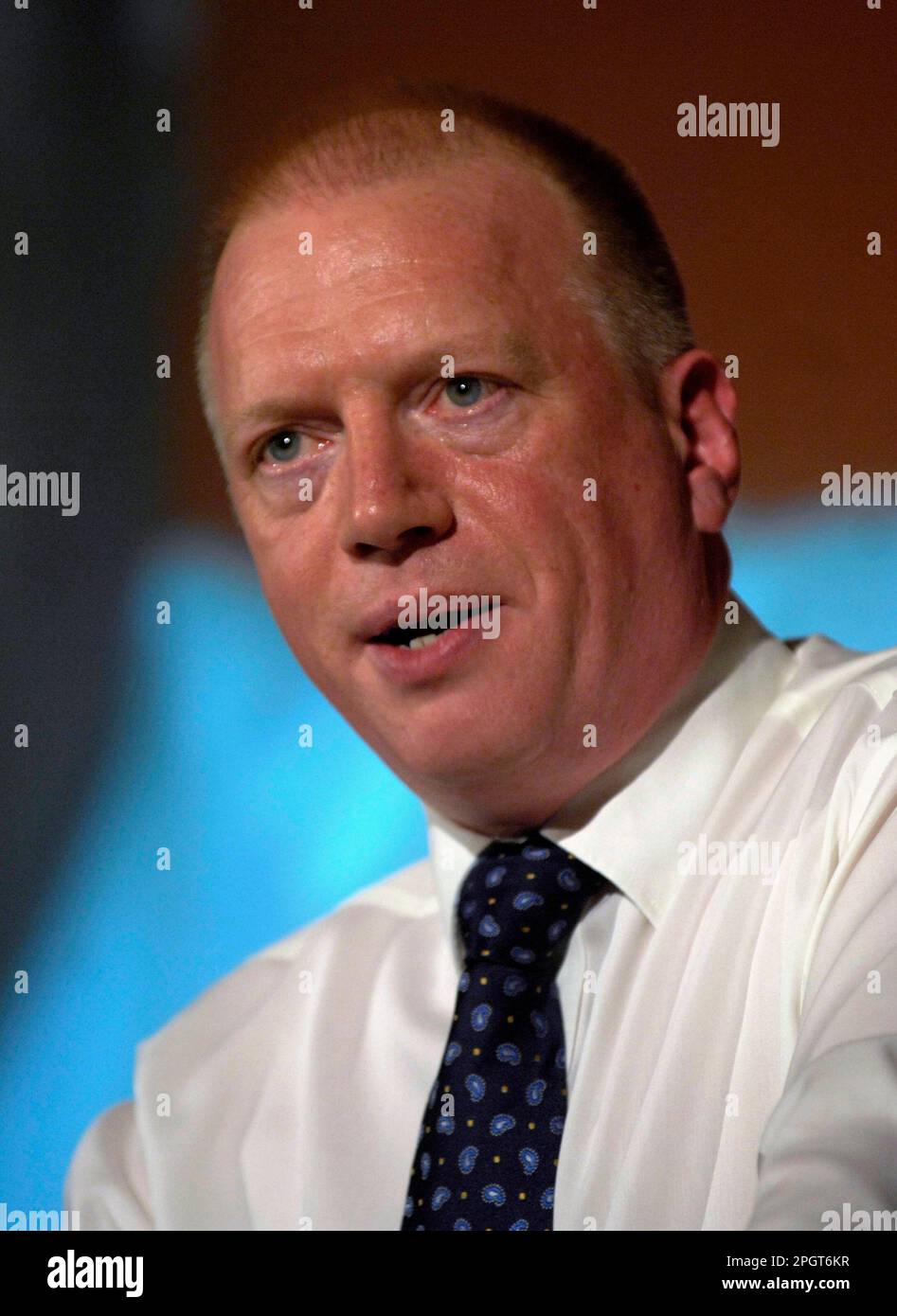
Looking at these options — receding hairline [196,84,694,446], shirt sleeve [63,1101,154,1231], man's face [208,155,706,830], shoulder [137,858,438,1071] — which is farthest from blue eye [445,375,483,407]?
shirt sleeve [63,1101,154,1231]

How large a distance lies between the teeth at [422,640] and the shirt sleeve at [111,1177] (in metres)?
0.66

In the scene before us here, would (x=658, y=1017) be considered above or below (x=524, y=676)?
below

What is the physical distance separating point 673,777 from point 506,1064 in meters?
0.31

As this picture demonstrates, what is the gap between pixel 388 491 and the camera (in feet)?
4.47

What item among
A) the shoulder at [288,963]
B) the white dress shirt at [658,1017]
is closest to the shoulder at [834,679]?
the white dress shirt at [658,1017]

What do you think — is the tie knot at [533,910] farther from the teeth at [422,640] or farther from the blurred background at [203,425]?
the blurred background at [203,425]

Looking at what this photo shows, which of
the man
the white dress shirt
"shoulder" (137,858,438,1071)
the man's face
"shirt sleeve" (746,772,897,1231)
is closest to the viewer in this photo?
"shirt sleeve" (746,772,897,1231)

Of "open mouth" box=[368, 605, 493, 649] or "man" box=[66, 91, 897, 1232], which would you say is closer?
"man" box=[66, 91, 897, 1232]

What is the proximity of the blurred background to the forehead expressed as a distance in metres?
0.36

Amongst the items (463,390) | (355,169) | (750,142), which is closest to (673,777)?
(463,390)

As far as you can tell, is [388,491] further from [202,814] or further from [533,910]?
[202,814]

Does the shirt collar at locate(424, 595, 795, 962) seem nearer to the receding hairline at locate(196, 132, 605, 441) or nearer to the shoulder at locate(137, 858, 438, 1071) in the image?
the shoulder at locate(137, 858, 438, 1071)

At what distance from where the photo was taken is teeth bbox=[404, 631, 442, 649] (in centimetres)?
141
